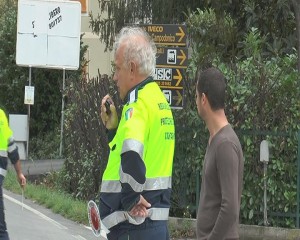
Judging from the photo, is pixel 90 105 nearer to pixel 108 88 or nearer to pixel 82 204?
pixel 108 88

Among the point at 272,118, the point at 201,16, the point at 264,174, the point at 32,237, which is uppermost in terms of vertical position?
the point at 201,16

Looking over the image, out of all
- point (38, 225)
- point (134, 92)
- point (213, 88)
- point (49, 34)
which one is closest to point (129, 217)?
point (134, 92)

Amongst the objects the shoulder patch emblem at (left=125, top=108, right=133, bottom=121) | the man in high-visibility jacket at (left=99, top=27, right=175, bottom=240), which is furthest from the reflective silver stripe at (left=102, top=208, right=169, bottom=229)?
the shoulder patch emblem at (left=125, top=108, right=133, bottom=121)

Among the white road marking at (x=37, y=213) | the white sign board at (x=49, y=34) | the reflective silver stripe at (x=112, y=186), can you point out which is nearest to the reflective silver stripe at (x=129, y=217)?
the reflective silver stripe at (x=112, y=186)

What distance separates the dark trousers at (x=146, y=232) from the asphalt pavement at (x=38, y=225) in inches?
247

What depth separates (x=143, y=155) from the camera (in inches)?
179

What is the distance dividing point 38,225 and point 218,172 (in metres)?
7.80

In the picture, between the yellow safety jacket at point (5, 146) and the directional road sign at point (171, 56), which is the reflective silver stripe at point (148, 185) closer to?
the yellow safety jacket at point (5, 146)

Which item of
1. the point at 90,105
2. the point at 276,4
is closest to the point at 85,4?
the point at 276,4

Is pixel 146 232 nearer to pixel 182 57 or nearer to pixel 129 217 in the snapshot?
pixel 129 217

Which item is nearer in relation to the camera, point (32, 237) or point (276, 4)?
point (32, 237)

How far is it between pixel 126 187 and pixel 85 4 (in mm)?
21621

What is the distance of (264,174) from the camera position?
36.4 ft

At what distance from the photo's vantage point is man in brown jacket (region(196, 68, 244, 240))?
4281 millimetres
